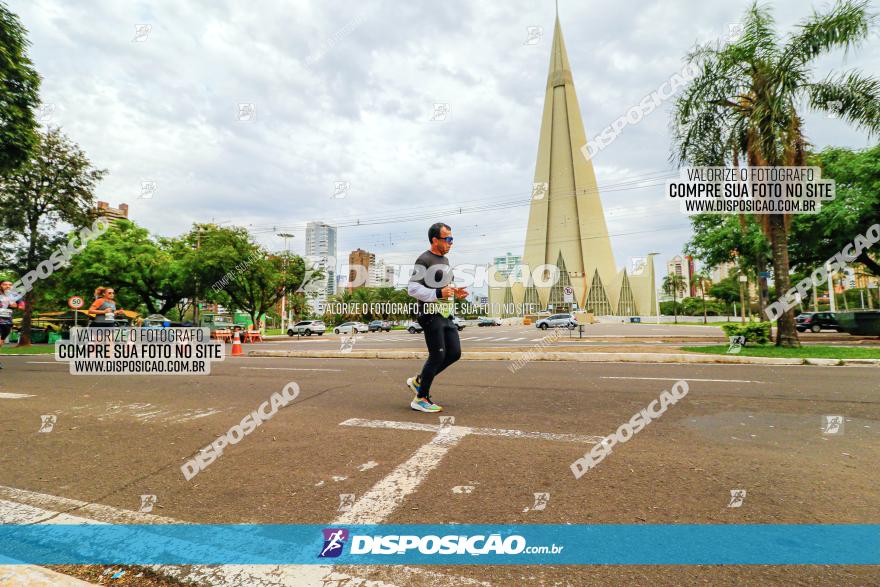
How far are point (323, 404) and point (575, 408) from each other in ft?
10.1

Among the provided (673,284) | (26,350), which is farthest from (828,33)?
(673,284)

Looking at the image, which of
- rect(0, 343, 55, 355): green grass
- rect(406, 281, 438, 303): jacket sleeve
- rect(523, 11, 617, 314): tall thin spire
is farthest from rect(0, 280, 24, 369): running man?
rect(523, 11, 617, 314): tall thin spire

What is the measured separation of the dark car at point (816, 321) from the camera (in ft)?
87.5

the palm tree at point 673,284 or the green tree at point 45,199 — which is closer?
the green tree at point 45,199

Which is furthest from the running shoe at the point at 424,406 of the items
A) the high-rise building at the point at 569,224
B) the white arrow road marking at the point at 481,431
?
the high-rise building at the point at 569,224

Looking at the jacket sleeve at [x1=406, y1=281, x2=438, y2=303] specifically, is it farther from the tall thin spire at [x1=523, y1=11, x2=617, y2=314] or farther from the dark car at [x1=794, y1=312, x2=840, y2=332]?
the tall thin spire at [x1=523, y1=11, x2=617, y2=314]

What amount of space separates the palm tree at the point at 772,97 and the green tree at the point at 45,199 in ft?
88.5

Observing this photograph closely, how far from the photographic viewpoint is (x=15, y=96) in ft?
32.7

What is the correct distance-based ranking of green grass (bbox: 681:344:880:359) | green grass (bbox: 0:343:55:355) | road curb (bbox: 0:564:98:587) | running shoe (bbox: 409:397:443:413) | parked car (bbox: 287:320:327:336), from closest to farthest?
road curb (bbox: 0:564:98:587)
running shoe (bbox: 409:397:443:413)
green grass (bbox: 681:344:880:359)
green grass (bbox: 0:343:55:355)
parked car (bbox: 287:320:327:336)

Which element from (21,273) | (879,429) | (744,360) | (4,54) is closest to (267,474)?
(879,429)

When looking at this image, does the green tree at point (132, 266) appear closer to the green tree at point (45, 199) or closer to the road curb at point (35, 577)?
the green tree at point (45, 199)

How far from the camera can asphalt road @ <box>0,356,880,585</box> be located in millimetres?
2207

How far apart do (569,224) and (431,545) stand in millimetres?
93077

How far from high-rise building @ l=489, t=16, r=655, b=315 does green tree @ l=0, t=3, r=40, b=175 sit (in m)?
83.1
